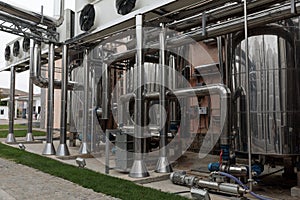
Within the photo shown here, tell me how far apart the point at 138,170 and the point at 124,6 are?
11.1 ft

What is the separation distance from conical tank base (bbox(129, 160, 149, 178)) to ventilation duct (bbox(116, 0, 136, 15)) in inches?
122

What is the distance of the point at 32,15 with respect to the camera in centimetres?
768

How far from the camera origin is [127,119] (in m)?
8.62

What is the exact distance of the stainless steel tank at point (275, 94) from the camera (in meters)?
4.50

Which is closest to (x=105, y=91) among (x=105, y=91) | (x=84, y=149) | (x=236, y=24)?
(x=105, y=91)

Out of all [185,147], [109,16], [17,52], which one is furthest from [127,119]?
[17,52]

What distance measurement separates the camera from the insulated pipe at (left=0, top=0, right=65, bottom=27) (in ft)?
23.1

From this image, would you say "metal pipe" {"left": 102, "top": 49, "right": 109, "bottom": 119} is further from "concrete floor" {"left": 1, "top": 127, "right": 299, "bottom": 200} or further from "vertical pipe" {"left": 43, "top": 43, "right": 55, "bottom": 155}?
"concrete floor" {"left": 1, "top": 127, "right": 299, "bottom": 200}

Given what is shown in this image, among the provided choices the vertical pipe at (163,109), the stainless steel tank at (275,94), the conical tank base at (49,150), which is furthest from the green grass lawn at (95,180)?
the stainless steel tank at (275,94)

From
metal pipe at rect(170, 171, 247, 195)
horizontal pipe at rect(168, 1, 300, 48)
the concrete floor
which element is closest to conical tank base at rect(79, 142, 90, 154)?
the concrete floor

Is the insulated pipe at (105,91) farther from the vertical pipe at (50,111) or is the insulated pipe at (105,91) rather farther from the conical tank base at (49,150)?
the conical tank base at (49,150)

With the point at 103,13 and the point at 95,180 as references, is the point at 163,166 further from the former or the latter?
the point at 103,13

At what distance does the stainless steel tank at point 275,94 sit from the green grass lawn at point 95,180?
1.68 meters

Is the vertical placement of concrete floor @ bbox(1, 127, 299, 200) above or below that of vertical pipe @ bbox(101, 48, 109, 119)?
below
